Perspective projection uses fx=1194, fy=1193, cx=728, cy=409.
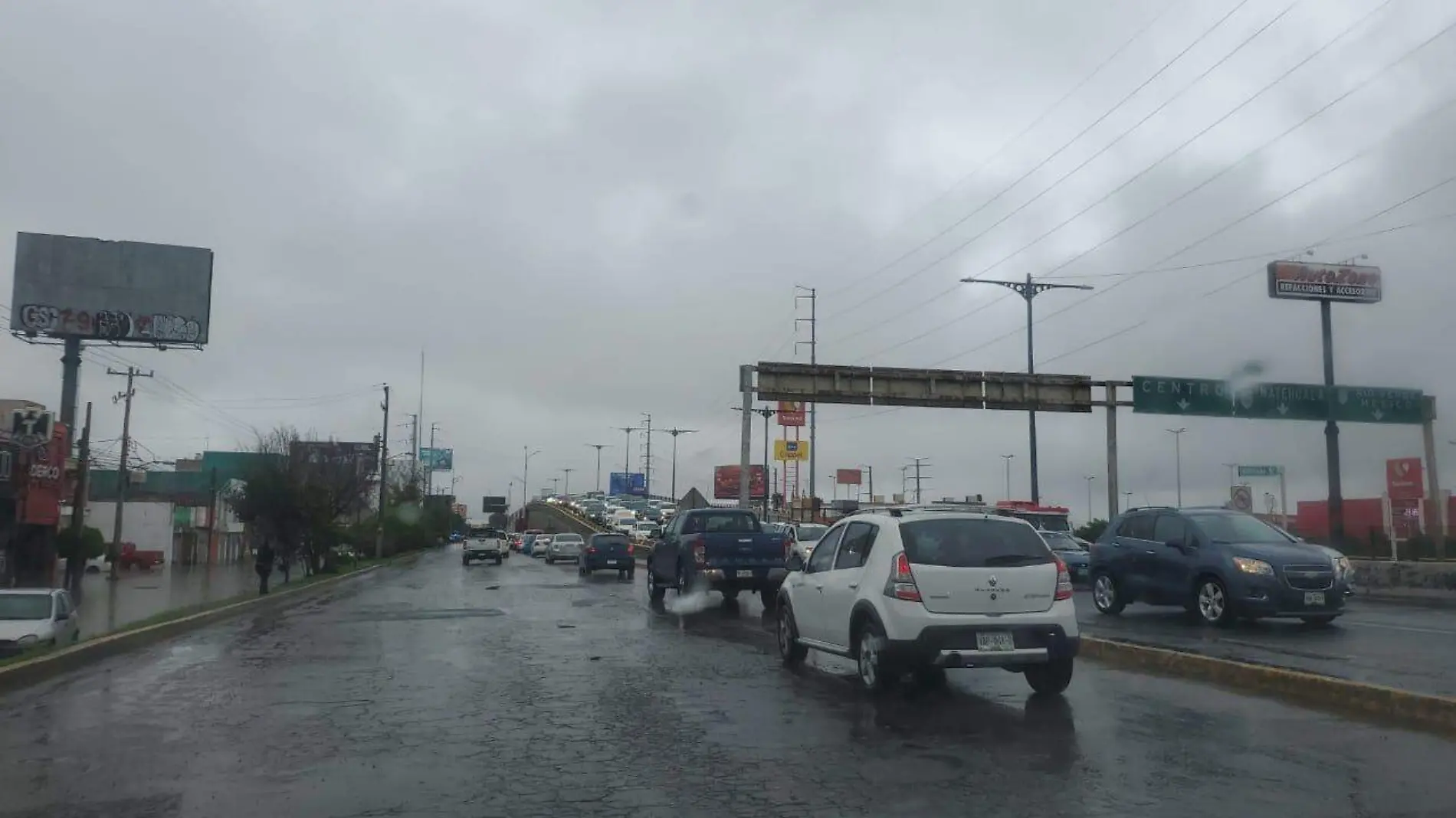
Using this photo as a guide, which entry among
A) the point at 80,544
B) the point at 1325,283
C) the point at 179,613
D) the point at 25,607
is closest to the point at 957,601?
the point at 25,607

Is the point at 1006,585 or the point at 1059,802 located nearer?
the point at 1059,802

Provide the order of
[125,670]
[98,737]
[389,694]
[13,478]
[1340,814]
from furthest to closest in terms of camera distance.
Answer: [13,478] < [125,670] < [389,694] < [98,737] < [1340,814]

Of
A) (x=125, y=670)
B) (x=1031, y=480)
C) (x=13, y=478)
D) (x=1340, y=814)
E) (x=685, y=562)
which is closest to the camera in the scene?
(x=1340, y=814)

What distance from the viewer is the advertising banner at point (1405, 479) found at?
112 ft

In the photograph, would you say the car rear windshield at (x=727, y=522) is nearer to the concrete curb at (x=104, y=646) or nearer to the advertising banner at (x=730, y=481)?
the concrete curb at (x=104, y=646)

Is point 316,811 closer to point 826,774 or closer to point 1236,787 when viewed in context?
point 826,774

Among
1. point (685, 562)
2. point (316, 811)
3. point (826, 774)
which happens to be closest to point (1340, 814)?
point (826, 774)

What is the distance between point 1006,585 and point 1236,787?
3216 millimetres

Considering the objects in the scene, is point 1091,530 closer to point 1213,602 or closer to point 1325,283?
point 1325,283

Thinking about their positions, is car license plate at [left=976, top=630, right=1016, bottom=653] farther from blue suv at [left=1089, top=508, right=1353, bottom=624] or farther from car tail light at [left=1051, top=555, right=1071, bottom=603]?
blue suv at [left=1089, top=508, right=1353, bottom=624]

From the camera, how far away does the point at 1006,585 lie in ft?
33.7

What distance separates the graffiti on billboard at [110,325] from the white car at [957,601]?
40.6 m

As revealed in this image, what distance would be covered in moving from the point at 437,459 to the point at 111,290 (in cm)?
8498

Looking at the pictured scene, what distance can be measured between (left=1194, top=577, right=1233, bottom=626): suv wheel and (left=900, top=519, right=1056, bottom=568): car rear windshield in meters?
7.11
